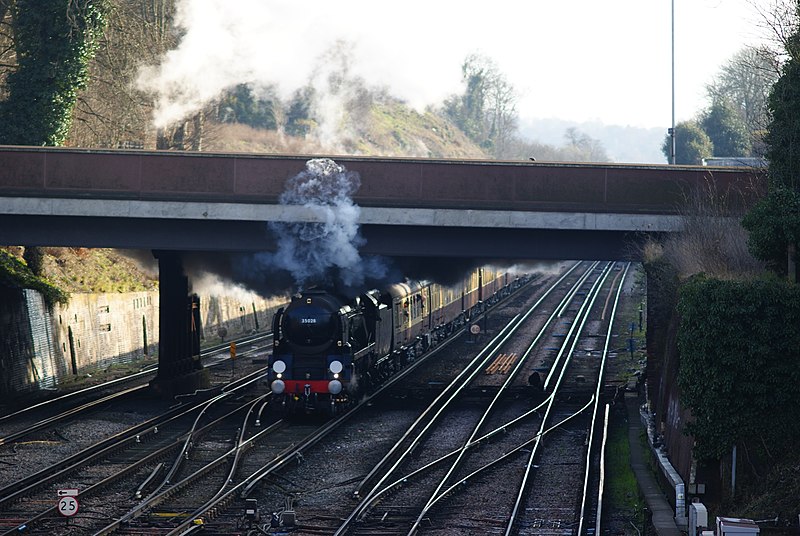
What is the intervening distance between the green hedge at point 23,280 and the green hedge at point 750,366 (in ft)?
74.0

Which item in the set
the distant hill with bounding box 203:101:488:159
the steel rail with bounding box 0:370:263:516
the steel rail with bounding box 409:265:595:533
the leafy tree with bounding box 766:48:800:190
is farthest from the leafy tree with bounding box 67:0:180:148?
the leafy tree with bounding box 766:48:800:190

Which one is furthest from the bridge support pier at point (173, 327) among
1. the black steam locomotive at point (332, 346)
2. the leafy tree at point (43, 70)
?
the leafy tree at point (43, 70)

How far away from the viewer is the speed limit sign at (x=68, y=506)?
1588cm

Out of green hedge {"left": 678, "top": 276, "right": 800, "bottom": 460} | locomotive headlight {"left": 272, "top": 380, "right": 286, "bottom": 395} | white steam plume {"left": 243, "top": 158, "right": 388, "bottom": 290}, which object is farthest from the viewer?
white steam plume {"left": 243, "top": 158, "right": 388, "bottom": 290}

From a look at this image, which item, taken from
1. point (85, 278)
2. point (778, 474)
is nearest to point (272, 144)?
point (85, 278)

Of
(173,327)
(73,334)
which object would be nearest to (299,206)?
(173,327)

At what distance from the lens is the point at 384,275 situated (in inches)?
1235

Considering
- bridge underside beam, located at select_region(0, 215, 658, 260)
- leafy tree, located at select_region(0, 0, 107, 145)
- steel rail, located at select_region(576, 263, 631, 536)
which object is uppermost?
leafy tree, located at select_region(0, 0, 107, 145)

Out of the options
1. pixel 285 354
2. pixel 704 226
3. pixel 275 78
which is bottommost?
pixel 285 354

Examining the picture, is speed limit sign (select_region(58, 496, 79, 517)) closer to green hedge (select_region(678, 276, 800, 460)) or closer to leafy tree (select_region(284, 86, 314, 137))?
green hedge (select_region(678, 276, 800, 460))

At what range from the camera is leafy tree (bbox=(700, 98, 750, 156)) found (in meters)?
80.9

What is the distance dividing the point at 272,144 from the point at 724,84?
43.1 metres

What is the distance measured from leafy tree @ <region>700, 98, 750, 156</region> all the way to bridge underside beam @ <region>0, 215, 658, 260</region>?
56.5m

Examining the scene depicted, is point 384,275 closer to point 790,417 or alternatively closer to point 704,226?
point 704,226
